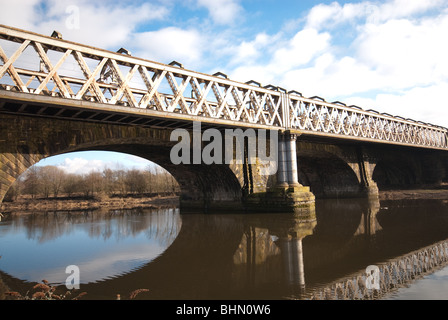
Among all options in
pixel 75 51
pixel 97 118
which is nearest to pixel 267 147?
pixel 97 118

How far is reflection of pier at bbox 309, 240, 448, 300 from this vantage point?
19.2ft

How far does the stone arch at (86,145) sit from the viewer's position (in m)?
12.7

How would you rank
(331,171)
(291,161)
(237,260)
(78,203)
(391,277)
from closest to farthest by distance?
(391,277) → (237,260) → (291,161) → (331,171) → (78,203)

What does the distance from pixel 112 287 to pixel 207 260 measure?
10.2 ft

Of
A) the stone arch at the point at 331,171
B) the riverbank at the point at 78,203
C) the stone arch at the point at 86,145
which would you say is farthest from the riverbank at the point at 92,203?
the stone arch at the point at 86,145

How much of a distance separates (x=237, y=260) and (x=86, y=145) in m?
10.8

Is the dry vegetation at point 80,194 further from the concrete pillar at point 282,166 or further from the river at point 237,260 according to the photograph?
the river at point 237,260

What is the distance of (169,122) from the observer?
17.3 meters

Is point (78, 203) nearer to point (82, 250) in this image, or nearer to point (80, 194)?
point (80, 194)

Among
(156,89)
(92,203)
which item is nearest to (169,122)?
(156,89)

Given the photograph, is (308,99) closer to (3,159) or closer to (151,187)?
(3,159)

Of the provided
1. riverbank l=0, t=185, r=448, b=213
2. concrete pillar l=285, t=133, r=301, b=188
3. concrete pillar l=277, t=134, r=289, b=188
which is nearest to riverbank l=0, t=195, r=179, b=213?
riverbank l=0, t=185, r=448, b=213

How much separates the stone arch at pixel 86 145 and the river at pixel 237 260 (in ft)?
12.6

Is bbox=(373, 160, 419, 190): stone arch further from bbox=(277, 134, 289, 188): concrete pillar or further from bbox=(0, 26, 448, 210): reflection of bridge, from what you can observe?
bbox=(277, 134, 289, 188): concrete pillar
